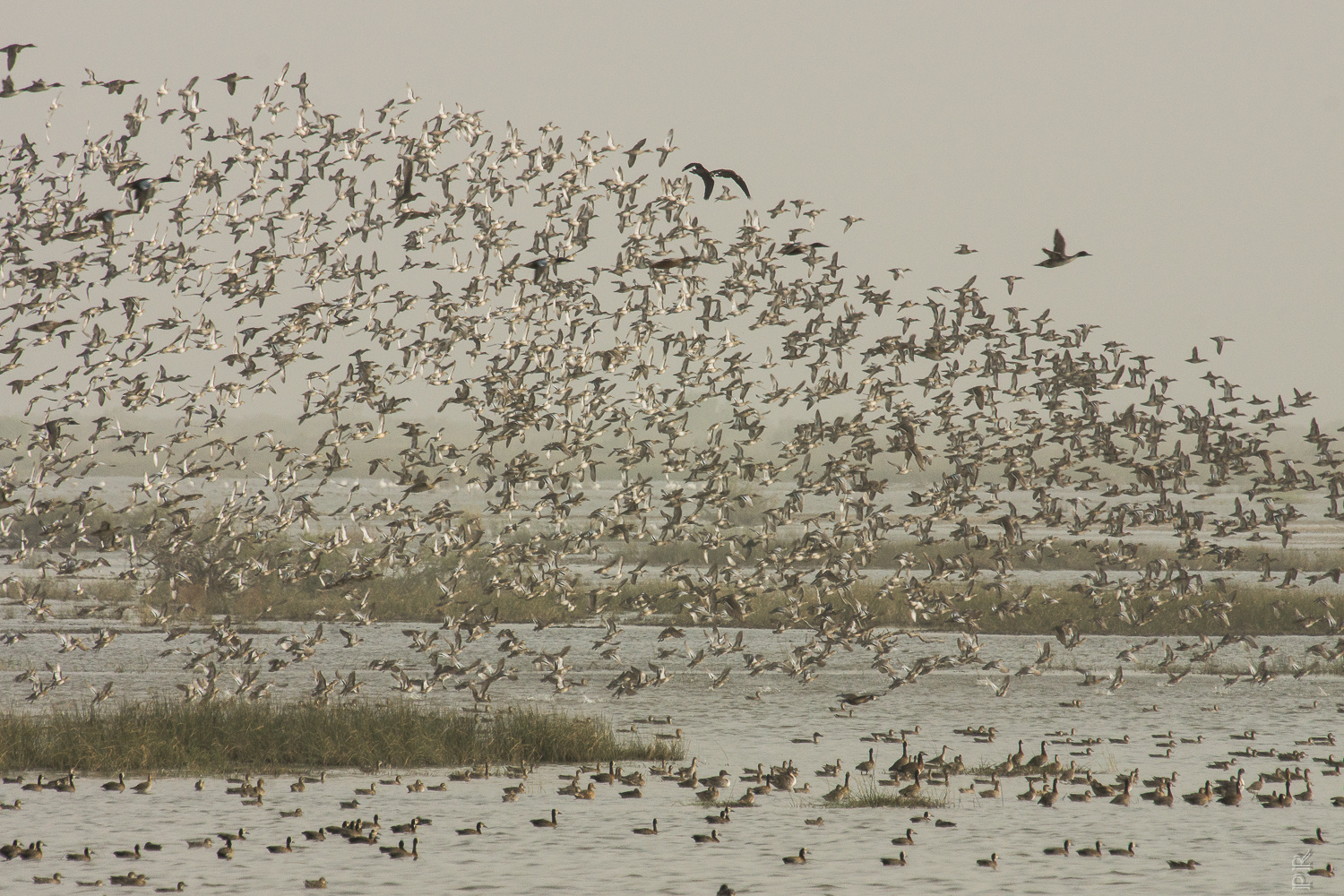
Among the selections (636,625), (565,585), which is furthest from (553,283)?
(636,625)

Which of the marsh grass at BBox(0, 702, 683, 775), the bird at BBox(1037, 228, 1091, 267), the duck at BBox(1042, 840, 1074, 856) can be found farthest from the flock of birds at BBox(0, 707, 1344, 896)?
the bird at BBox(1037, 228, 1091, 267)

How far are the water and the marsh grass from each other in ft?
2.32

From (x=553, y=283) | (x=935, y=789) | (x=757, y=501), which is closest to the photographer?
(x=935, y=789)

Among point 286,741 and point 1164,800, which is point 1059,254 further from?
point 286,741

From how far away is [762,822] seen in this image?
17656 millimetres

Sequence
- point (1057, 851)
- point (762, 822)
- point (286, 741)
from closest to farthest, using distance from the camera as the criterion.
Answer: point (1057, 851), point (762, 822), point (286, 741)

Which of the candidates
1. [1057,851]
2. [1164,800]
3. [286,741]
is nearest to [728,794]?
[1057,851]

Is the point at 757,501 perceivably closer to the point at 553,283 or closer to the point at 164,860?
the point at 553,283

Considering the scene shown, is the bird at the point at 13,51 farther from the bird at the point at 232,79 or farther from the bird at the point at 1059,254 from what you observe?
the bird at the point at 1059,254

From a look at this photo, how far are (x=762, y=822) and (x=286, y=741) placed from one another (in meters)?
8.27

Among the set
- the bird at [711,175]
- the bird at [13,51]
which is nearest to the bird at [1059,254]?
the bird at [711,175]

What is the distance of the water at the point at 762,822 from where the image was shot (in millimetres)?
14797

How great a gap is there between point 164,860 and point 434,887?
3.22 metres

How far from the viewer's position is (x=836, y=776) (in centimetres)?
2023
